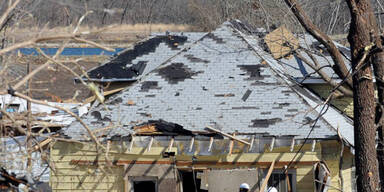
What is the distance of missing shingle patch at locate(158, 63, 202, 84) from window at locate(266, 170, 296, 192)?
334 cm

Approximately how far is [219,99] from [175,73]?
1.47m

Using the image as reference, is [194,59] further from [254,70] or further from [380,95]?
[380,95]

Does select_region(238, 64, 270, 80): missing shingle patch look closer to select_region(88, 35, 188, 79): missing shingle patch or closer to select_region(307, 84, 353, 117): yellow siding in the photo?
select_region(307, 84, 353, 117): yellow siding

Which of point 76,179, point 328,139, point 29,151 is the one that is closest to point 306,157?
point 328,139

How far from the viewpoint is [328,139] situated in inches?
500

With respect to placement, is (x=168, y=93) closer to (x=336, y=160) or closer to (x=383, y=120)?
(x=336, y=160)

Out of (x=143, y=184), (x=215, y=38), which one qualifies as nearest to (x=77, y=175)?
(x=143, y=184)

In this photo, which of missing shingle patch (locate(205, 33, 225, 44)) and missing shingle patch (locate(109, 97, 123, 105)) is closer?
missing shingle patch (locate(109, 97, 123, 105))

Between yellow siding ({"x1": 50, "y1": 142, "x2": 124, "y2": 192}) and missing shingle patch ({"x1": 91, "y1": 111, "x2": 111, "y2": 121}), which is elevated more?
missing shingle patch ({"x1": 91, "y1": 111, "x2": 111, "y2": 121})

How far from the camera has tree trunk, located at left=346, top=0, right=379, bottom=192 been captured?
384 inches

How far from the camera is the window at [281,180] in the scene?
13.0m

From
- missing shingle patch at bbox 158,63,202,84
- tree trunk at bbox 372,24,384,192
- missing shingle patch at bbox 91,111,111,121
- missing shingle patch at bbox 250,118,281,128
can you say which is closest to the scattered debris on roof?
missing shingle patch at bbox 91,111,111,121

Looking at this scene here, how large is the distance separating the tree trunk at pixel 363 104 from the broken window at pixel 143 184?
16.6 ft

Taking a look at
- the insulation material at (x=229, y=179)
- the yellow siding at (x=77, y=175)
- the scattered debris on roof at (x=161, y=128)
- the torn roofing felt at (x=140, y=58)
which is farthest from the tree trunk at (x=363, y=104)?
the torn roofing felt at (x=140, y=58)
